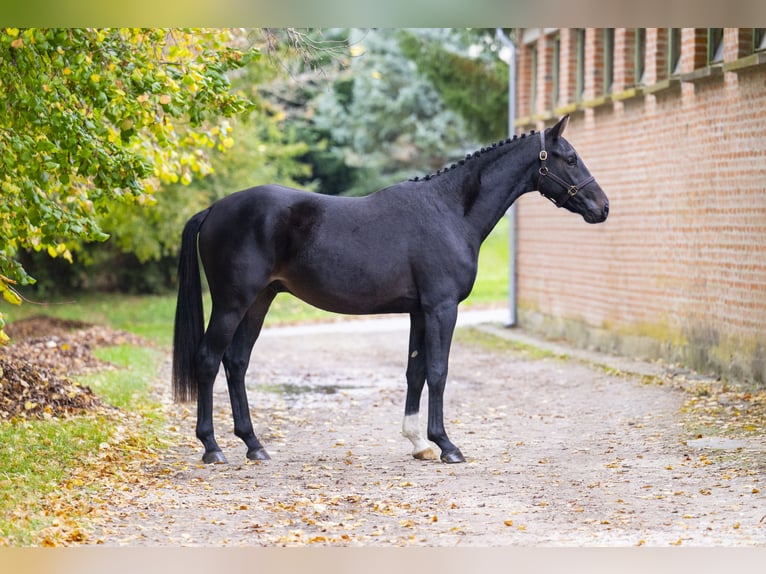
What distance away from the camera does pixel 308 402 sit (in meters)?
13.3

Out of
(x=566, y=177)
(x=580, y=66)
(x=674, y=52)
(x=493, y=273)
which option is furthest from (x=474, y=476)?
(x=493, y=273)

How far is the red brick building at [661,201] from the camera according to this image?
13.1 meters

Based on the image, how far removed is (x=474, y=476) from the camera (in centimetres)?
867

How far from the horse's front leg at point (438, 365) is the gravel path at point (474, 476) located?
0.17 metres

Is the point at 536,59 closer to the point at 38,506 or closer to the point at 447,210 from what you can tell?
the point at 447,210

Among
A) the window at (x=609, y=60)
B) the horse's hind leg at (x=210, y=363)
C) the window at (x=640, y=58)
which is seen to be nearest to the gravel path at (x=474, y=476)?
the horse's hind leg at (x=210, y=363)

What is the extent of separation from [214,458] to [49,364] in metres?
5.51

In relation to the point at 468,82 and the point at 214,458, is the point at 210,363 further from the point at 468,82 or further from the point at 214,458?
the point at 468,82

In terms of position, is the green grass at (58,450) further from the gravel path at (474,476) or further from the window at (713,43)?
the window at (713,43)

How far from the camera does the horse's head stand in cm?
939

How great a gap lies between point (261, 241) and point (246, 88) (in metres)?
15.4

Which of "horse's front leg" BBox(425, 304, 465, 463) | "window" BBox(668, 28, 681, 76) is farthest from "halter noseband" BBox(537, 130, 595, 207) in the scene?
"window" BBox(668, 28, 681, 76)

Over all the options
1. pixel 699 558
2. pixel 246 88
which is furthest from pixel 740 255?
pixel 246 88

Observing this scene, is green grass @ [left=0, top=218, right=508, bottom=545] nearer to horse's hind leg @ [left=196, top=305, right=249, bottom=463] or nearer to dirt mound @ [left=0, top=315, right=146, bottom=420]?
dirt mound @ [left=0, top=315, right=146, bottom=420]
